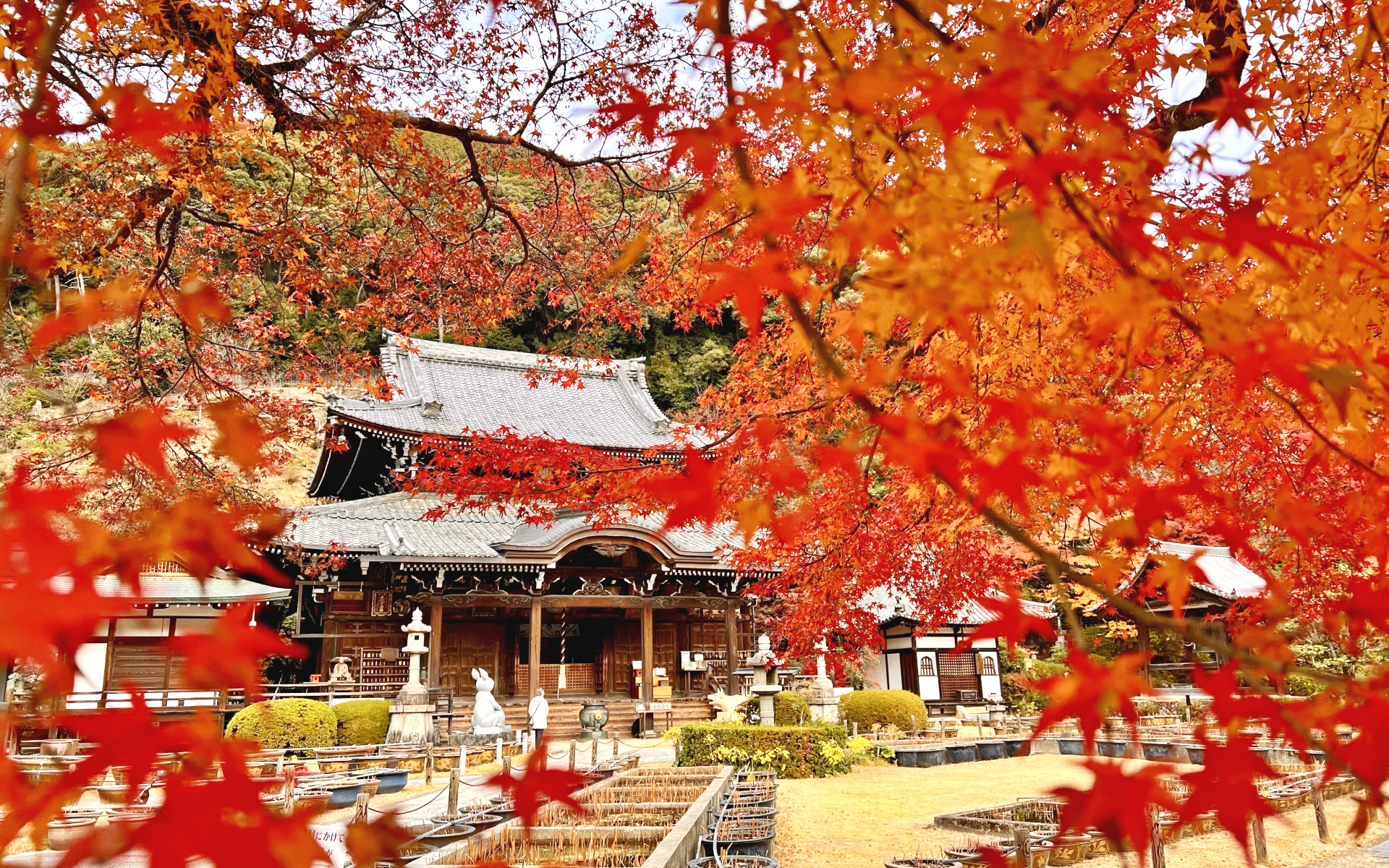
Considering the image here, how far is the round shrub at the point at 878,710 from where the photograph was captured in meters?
18.0

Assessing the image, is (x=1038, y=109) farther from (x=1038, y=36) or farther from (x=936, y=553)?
(x=936, y=553)

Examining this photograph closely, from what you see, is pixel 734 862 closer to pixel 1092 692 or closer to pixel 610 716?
pixel 1092 692

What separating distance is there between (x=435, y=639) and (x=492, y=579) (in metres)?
1.73

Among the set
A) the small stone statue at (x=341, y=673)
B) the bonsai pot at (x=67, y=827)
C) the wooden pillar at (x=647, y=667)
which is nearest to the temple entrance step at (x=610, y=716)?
the wooden pillar at (x=647, y=667)

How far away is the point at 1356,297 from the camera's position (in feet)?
8.64

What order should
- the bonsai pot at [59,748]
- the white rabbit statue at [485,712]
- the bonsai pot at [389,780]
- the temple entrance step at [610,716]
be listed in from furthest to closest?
the temple entrance step at [610,716] < the white rabbit statue at [485,712] < the bonsai pot at [59,748] < the bonsai pot at [389,780]

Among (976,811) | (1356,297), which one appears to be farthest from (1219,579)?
(1356,297)

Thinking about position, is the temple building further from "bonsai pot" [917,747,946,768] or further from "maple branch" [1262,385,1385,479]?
"maple branch" [1262,385,1385,479]

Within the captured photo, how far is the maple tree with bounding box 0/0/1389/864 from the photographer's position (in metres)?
1.60

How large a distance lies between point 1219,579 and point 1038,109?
26.0 metres

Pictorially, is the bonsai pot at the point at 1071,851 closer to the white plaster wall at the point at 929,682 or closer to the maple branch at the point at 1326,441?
the maple branch at the point at 1326,441

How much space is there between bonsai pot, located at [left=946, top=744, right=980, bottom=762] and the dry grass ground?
1097 millimetres

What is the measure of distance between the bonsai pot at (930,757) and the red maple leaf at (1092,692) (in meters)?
14.7

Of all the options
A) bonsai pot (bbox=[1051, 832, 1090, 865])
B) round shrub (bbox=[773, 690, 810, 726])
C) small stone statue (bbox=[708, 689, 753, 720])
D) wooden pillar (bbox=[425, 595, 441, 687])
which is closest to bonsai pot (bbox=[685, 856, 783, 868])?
bonsai pot (bbox=[1051, 832, 1090, 865])
